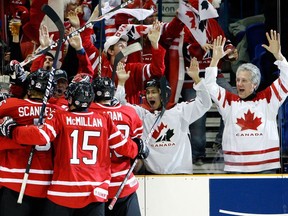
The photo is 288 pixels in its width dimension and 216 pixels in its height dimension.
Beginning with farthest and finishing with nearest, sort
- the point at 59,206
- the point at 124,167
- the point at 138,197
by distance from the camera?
the point at 138,197, the point at 124,167, the point at 59,206

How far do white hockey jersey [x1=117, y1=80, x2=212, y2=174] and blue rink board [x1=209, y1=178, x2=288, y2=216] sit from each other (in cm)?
23

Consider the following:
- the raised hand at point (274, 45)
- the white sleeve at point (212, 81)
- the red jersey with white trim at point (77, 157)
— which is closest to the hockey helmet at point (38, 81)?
the red jersey with white trim at point (77, 157)

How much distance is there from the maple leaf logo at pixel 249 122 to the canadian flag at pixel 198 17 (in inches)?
20.8

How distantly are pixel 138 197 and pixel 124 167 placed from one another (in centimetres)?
41

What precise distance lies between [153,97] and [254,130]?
2.14 ft

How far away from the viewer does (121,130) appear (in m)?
4.76

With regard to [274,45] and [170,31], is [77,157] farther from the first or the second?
[274,45]

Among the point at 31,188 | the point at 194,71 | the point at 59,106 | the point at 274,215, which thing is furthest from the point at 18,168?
the point at 274,215

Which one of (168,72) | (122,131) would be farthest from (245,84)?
(122,131)

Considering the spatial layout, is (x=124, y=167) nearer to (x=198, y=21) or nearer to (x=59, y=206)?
(x=59, y=206)

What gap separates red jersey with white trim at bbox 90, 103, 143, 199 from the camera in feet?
15.6

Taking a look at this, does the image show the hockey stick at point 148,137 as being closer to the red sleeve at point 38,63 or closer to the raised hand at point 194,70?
the raised hand at point 194,70

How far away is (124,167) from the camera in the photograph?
4.84 meters

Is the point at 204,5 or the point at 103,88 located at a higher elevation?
the point at 204,5
